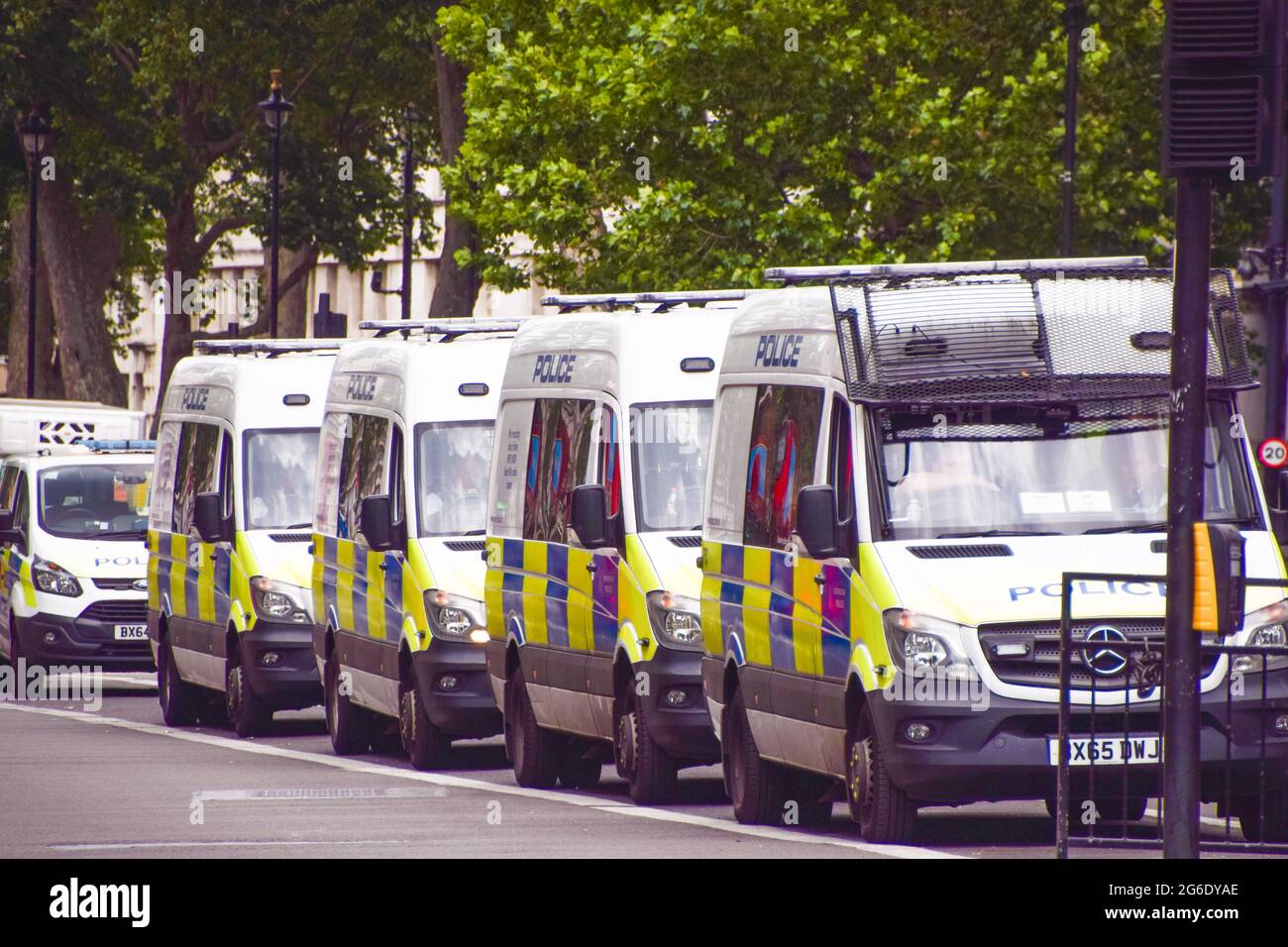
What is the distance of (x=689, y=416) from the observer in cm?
1630

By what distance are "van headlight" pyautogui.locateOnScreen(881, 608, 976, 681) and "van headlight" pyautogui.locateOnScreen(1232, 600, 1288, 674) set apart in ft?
3.45

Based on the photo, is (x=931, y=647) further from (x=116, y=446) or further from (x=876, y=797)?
(x=116, y=446)

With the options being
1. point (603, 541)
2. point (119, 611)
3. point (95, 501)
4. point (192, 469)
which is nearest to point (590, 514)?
point (603, 541)

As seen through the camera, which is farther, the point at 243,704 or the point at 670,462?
the point at 243,704

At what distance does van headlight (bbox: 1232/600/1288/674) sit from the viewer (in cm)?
1239

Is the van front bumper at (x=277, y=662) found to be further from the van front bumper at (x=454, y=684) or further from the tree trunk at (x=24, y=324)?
the tree trunk at (x=24, y=324)

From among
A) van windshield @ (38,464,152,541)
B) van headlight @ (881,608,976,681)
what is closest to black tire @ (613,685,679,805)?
van headlight @ (881,608,976,681)

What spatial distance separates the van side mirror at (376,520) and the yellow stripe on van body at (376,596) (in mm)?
524

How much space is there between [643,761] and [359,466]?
4.73 metres

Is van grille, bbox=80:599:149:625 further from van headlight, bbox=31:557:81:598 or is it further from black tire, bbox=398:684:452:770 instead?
black tire, bbox=398:684:452:770

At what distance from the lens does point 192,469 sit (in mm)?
23219

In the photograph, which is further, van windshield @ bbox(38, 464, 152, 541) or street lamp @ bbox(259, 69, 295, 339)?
street lamp @ bbox(259, 69, 295, 339)

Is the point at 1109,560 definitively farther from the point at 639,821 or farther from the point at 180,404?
the point at 180,404

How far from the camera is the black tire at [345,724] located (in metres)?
19.7
